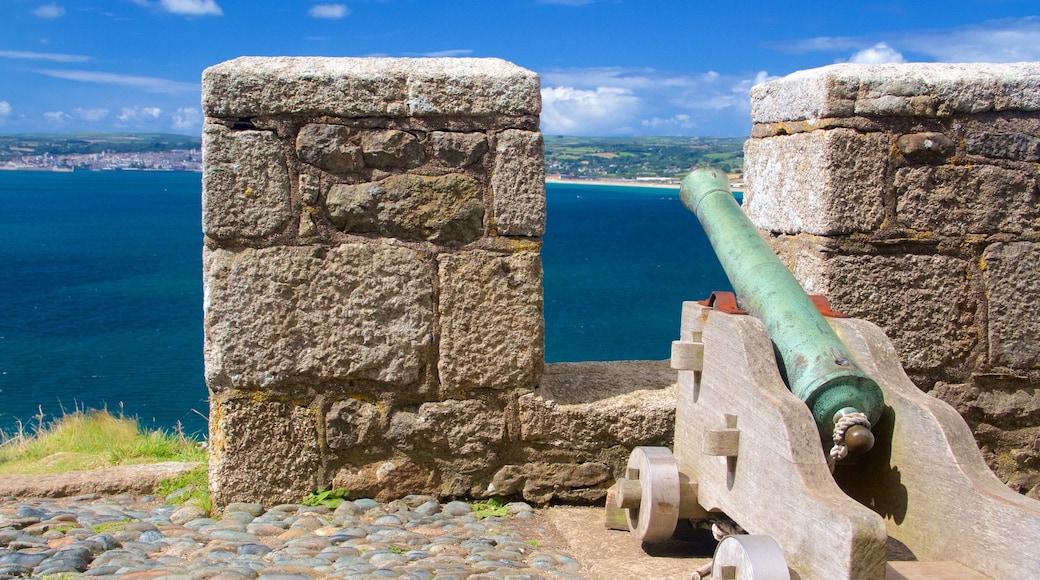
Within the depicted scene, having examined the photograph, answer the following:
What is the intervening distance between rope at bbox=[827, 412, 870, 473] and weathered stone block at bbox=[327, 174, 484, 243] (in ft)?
5.77

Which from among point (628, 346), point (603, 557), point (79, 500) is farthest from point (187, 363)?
point (603, 557)

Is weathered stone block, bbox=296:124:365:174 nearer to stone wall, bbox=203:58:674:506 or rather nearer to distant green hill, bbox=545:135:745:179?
stone wall, bbox=203:58:674:506

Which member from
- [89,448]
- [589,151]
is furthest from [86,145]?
[89,448]

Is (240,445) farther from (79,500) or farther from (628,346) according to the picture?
(628,346)

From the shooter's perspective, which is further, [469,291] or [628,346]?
[628,346]

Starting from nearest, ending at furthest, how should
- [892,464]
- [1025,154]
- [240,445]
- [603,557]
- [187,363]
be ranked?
[892,464], [603,557], [240,445], [1025,154], [187,363]

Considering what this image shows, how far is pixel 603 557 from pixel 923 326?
6.26ft

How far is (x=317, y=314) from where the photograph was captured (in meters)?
4.00

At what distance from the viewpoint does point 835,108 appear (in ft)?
13.8

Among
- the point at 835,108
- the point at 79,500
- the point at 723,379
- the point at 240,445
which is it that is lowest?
the point at 79,500

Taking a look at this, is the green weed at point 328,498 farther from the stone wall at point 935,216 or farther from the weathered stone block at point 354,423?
the stone wall at point 935,216

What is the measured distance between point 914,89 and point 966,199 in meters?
0.57

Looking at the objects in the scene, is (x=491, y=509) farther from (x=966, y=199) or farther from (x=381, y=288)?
(x=966, y=199)

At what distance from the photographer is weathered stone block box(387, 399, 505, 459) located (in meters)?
4.16
